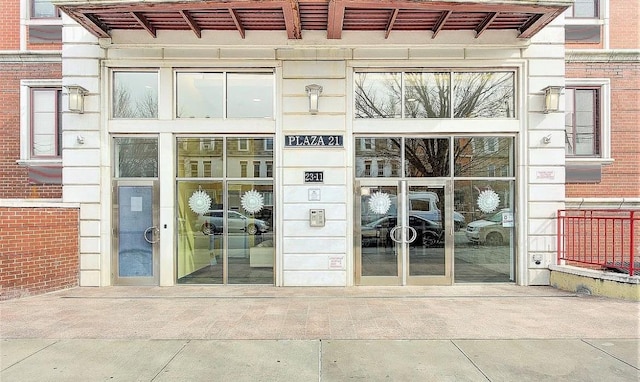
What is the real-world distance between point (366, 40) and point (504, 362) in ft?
21.9

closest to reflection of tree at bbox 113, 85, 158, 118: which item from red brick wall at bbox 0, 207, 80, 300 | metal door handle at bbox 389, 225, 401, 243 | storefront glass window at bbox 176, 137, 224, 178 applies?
storefront glass window at bbox 176, 137, 224, 178

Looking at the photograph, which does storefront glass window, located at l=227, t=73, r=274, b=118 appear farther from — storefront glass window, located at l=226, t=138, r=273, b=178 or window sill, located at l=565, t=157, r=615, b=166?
window sill, located at l=565, t=157, r=615, b=166

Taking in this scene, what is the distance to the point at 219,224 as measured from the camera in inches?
349

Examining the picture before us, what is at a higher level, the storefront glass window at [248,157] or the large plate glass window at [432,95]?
the large plate glass window at [432,95]

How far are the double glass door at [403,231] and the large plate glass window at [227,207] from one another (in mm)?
2003

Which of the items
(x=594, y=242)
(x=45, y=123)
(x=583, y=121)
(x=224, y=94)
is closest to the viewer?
(x=224, y=94)

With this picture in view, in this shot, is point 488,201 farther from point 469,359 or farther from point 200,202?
point 200,202

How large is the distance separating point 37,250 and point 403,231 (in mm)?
7291

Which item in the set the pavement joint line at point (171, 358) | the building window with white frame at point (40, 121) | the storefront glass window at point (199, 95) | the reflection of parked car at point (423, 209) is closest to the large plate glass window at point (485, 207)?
the reflection of parked car at point (423, 209)

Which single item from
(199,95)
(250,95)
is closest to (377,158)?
(250,95)

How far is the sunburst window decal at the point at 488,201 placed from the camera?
29.2 feet

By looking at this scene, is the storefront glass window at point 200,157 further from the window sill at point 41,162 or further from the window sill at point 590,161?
the window sill at point 590,161

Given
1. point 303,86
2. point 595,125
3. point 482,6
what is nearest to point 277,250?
point 303,86

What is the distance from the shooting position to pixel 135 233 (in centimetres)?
893
